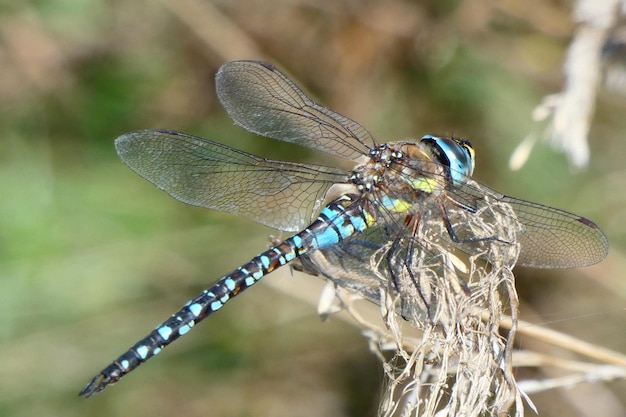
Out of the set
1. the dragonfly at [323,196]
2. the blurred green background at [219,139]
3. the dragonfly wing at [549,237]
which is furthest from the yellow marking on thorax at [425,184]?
the blurred green background at [219,139]

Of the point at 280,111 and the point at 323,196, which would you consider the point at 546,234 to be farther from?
the point at 280,111

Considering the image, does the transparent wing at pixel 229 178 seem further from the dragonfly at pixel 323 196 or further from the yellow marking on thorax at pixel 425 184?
the yellow marking on thorax at pixel 425 184

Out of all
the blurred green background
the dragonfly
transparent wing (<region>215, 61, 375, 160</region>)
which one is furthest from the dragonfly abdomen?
the blurred green background

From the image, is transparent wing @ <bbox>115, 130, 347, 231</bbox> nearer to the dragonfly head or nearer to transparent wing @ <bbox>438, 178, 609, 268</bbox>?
the dragonfly head

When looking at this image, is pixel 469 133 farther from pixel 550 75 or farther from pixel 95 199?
pixel 95 199

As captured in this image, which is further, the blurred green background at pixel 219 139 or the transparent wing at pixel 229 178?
the blurred green background at pixel 219 139

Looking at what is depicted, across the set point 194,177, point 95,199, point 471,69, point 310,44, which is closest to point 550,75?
point 471,69

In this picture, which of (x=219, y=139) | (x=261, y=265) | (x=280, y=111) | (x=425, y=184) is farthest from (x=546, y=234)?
(x=219, y=139)
